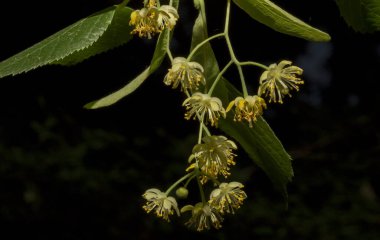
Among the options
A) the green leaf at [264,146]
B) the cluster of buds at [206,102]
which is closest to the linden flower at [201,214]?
the cluster of buds at [206,102]

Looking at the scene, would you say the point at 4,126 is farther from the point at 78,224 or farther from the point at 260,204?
the point at 260,204

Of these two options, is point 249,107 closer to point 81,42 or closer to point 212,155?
point 212,155

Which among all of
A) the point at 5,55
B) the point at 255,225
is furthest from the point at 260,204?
the point at 5,55

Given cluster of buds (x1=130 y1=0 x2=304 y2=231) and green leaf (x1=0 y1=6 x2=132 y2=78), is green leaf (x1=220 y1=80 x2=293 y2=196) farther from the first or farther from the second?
green leaf (x1=0 y1=6 x2=132 y2=78)

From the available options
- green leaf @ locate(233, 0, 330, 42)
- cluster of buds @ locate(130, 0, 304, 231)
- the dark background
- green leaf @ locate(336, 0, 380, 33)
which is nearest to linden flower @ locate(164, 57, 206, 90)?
cluster of buds @ locate(130, 0, 304, 231)

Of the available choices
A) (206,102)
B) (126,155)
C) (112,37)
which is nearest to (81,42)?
(112,37)
